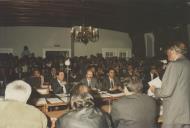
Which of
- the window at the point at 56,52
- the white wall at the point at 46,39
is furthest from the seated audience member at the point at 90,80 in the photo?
the white wall at the point at 46,39

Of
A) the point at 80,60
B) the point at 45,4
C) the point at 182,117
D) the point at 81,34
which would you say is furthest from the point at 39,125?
the point at 80,60

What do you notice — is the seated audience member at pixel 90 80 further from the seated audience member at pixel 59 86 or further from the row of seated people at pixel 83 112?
the row of seated people at pixel 83 112

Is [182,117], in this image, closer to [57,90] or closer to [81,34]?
[57,90]

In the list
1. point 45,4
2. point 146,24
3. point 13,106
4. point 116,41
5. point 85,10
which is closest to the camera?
point 13,106

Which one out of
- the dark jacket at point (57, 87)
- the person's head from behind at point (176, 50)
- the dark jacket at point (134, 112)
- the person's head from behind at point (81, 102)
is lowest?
the dark jacket at point (57, 87)

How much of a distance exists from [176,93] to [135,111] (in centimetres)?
56

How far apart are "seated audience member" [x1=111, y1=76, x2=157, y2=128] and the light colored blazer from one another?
0.26 metres

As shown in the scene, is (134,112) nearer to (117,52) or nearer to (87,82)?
(87,82)

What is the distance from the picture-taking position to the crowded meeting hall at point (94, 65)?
306 cm

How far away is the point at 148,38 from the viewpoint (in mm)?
14625

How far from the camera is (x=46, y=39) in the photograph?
45.1 feet

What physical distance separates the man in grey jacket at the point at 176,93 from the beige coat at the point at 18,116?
1.49 meters

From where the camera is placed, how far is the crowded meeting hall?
3.06m

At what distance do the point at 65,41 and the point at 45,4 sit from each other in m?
4.91
